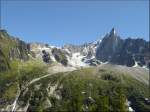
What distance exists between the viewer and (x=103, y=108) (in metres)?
141

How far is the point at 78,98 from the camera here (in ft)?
515

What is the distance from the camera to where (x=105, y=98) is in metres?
146

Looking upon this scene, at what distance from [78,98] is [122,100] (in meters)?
23.1

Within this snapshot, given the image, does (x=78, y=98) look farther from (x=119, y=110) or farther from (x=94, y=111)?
(x=119, y=110)

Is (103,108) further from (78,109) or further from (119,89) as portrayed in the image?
(78,109)

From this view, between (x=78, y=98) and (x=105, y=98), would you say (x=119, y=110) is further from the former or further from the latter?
(x=78, y=98)

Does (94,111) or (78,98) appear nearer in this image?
(94,111)

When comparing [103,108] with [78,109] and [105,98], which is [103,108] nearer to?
[105,98]

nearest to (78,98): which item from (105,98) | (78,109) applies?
(78,109)

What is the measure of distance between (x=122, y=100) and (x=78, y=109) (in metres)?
23.2

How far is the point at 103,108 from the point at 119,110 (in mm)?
5712

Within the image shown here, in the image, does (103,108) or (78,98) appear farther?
(78,98)

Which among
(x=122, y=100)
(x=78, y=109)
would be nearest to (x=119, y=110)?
(x=122, y=100)

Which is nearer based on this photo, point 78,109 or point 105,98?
point 105,98
